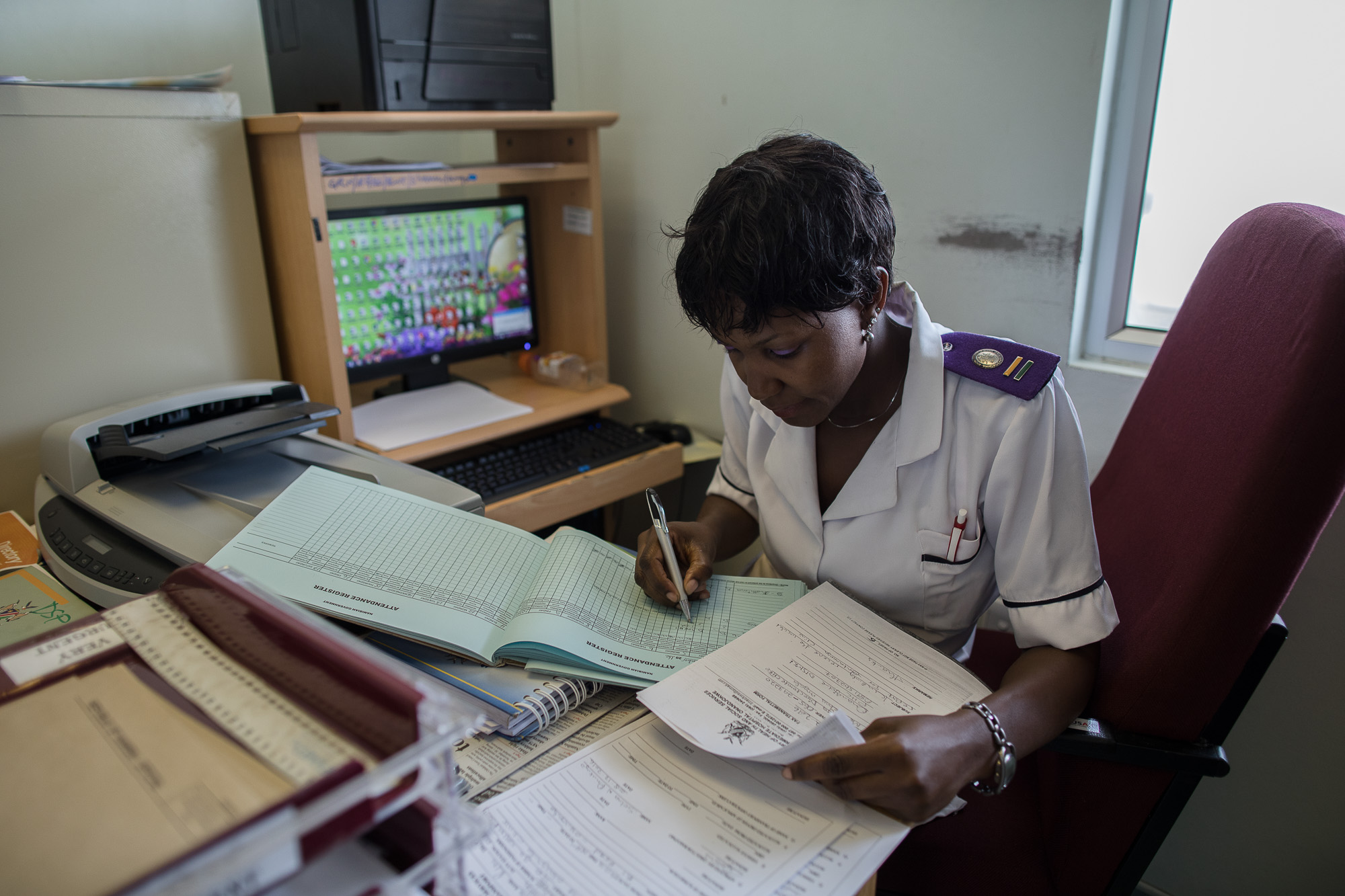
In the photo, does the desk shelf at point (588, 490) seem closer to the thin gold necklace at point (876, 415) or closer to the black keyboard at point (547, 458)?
the black keyboard at point (547, 458)

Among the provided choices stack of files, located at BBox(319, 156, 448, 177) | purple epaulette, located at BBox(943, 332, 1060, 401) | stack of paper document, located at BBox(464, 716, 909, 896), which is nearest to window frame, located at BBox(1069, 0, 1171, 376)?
purple epaulette, located at BBox(943, 332, 1060, 401)

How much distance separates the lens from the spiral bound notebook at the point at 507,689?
31.2 inches

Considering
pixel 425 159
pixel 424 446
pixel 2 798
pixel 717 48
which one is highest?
pixel 717 48

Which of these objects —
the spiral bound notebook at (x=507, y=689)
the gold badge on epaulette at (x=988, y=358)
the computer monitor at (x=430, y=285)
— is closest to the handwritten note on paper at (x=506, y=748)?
the spiral bound notebook at (x=507, y=689)

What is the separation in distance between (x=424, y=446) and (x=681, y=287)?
898 mm

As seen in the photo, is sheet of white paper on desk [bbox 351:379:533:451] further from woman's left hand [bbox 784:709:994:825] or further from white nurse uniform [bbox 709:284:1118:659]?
woman's left hand [bbox 784:709:994:825]

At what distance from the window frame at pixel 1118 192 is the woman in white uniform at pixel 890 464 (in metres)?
0.57

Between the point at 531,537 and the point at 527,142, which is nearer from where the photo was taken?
the point at 531,537

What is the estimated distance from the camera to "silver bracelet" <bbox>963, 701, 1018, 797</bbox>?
0.74 metres

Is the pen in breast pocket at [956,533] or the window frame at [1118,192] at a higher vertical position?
the window frame at [1118,192]

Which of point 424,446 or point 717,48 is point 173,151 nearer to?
point 424,446

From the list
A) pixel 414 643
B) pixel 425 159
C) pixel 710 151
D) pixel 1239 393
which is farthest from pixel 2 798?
pixel 425 159

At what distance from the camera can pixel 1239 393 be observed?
2.92 ft

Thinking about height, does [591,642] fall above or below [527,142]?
below
